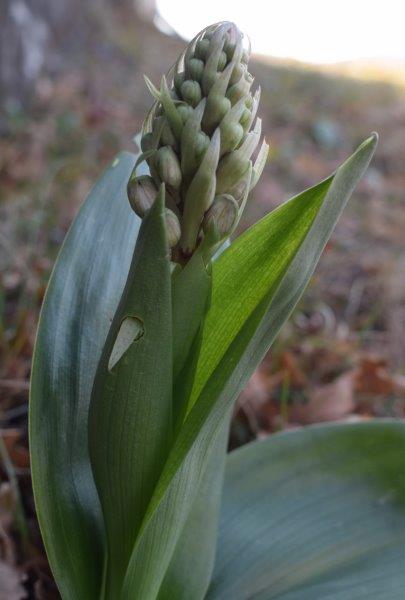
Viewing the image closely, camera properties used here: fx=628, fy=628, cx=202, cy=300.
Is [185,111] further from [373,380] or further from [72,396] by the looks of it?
[373,380]

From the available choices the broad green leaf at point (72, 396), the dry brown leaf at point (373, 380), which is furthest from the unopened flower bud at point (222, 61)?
the dry brown leaf at point (373, 380)

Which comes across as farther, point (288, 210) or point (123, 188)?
point (123, 188)

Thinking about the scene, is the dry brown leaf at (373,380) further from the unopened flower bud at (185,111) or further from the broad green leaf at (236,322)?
the unopened flower bud at (185,111)

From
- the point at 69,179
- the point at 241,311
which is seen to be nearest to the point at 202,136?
the point at 241,311

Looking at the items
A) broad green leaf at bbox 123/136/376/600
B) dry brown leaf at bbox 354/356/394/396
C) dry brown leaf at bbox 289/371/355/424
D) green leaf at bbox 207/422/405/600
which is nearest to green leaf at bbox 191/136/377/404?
broad green leaf at bbox 123/136/376/600

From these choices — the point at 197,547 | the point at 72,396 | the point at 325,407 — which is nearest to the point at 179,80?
the point at 72,396

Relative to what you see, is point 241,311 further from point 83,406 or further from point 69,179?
point 69,179
